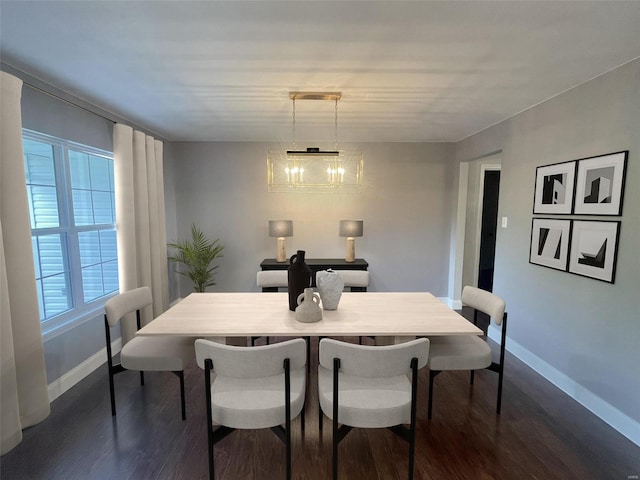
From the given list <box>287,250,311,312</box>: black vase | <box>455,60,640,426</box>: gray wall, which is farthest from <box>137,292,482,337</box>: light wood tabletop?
<box>455,60,640,426</box>: gray wall

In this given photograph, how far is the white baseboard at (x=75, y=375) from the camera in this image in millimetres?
2201

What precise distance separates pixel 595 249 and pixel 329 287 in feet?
6.29

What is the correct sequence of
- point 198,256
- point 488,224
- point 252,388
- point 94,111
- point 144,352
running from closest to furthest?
1. point 252,388
2. point 144,352
3. point 94,111
4. point 198,256
5. point 488,224

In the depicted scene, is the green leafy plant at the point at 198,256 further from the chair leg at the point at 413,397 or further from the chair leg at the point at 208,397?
the chair leg at the point at 413,397

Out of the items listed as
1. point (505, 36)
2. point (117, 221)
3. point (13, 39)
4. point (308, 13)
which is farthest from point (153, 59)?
point (505, 36)

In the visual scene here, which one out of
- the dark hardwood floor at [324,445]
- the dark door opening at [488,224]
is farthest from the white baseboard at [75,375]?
the dark door opening at [488,224]

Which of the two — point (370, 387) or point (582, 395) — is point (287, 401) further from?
point (582, 395)

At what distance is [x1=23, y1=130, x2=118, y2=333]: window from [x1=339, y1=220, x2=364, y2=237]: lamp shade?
8.67 ft

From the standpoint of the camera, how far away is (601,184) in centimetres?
200

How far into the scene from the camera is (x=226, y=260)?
4195mm

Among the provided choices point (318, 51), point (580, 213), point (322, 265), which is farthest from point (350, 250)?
point (318, 51)

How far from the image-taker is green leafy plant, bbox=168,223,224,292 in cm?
381

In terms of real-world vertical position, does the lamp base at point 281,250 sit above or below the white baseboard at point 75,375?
above

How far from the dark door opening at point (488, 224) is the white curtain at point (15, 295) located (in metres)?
5.07
